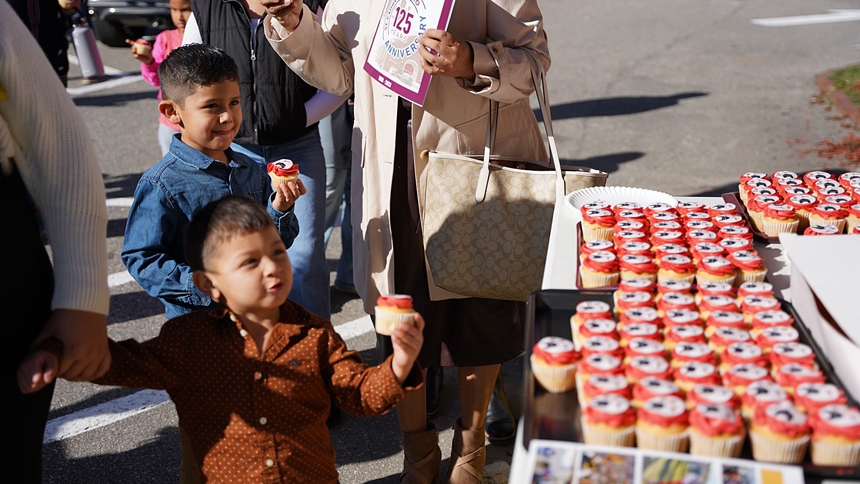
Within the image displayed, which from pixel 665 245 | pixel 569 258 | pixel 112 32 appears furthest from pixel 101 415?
pixel 112 32

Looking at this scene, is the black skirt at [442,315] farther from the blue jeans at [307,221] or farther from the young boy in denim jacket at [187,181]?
the blue jeans at [307,221]

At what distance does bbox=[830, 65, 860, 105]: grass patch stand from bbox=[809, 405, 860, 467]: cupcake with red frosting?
867 centimetres

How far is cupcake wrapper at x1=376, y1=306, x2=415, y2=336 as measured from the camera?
6.24 ft

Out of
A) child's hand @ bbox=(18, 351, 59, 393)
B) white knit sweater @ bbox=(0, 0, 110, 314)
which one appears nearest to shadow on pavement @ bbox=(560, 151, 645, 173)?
white knit sweater @ bbox=(0, 0, 110, 314)

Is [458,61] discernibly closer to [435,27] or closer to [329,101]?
[435,27]

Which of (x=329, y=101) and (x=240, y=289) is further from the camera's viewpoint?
(x=329, y=101)

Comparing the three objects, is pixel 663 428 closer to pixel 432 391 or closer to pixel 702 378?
pixel 702 378

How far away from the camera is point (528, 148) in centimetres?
303

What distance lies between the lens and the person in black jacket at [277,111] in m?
3.50

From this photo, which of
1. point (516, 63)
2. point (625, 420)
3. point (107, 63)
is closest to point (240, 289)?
point (625, 420)

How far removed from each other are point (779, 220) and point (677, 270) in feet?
1.85

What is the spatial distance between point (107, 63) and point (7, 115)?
412 inches

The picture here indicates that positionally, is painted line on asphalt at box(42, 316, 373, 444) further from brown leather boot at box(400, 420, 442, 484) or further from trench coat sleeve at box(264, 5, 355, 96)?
trench coat sleeve at box(264, 5, 355, 96)

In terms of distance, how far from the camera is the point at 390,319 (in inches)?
75.0
